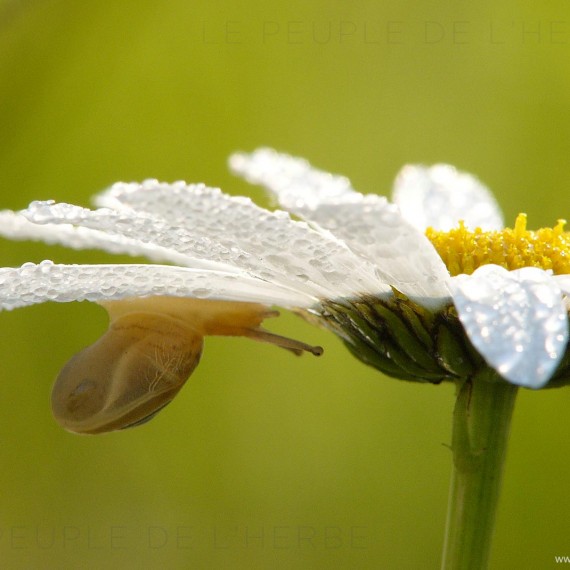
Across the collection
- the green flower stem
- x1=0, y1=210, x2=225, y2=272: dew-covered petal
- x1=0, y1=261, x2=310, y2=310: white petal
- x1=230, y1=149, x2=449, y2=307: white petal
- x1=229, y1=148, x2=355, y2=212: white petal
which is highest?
x1=229, y1=148, x2=355, y2=212: white petal

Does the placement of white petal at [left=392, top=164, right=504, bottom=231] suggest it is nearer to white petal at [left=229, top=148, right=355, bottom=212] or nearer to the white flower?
white petal at [left=229, top=148, right=355, bottom=212]

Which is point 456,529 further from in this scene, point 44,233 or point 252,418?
point 252,418

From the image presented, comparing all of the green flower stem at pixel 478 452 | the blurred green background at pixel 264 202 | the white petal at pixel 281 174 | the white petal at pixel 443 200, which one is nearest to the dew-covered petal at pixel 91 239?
the white petal at pixel 281 174

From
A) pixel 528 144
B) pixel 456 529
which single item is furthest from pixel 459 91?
pixel 456 529

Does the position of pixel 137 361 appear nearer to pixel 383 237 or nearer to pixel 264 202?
pixel 383 237

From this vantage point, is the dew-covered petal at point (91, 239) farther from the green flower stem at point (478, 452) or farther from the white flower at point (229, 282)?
the green flower stem at point (478, 452)

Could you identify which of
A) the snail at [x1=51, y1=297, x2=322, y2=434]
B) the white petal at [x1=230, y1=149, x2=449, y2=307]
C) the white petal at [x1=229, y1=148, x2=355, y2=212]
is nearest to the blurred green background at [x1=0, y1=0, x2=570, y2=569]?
the white petal at [x1=229, y1=148, x2=355, y2=212]
